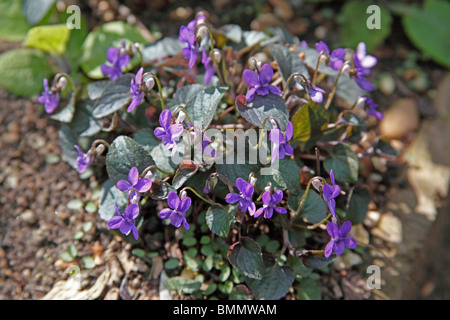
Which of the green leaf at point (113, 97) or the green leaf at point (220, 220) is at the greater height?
the green leaf at point (113, 97)

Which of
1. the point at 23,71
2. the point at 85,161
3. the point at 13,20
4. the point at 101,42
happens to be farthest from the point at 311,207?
the point at 13,20

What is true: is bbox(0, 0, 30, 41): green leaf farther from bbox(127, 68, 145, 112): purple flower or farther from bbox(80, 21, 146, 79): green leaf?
bbox(127, 68, 145, 112): purple flower

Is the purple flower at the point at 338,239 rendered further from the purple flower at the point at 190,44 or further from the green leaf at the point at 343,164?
the purple flower at the point at 190,44

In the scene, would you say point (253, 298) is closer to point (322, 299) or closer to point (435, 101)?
point (322, 299)

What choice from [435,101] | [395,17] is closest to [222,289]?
[435,101]

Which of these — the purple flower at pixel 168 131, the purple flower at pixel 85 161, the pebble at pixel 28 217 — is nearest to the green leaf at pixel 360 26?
the purple flower at pixel 168 131

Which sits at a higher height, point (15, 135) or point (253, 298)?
point (15, 135)

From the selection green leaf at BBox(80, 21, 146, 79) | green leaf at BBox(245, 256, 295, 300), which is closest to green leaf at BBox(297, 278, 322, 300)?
green leaf at BBox(245, 256, 295, 300)
